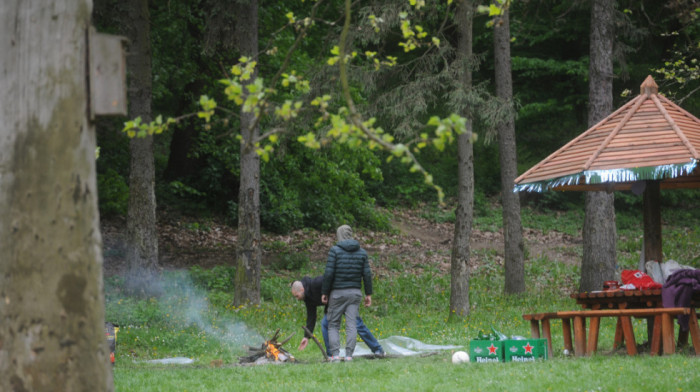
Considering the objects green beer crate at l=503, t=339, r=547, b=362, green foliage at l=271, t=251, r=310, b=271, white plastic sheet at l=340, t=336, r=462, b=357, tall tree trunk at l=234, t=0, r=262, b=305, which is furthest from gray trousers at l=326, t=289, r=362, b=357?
green foliage at l=271, t=251, r=310, b=271

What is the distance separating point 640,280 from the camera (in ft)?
31.9

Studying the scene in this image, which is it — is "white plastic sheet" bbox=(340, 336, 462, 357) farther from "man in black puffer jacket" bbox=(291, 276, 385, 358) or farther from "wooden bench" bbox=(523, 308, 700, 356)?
"wooden bench" bbox=(523, 308, 700, 356)

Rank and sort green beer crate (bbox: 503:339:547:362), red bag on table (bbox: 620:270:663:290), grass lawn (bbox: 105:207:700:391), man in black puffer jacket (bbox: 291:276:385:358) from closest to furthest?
grass lawn (bbox: 105:207:700:391)
green beer crate (bbox: 503:339:547:362)
red bag on table (bbox: 620:270:663:290)
man in black puffer jacket (bbox: 291:276:385:358)

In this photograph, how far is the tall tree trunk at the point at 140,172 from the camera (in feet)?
52.2

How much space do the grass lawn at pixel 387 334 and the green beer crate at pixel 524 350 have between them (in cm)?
32

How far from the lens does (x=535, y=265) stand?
2028cm

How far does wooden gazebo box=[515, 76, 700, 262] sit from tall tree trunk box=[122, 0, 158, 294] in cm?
853

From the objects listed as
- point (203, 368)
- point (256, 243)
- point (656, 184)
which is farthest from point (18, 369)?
point (256, 243)

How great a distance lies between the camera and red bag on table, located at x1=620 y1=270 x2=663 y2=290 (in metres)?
9.60

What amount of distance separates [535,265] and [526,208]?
8537 millimetres

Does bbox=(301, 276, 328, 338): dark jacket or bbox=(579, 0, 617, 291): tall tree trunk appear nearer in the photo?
bbox=(301, 276, 328, 338): dark jacket

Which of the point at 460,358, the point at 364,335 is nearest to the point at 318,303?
the point at 364,335

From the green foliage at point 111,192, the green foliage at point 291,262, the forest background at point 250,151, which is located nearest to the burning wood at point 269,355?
the forest background at point 250,151

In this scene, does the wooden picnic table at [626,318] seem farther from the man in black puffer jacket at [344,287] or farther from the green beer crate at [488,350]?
the man in black puffer jacket at [344,287]
